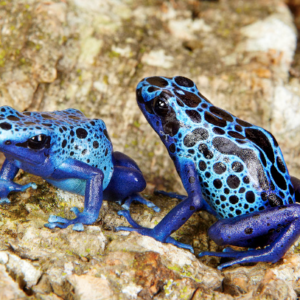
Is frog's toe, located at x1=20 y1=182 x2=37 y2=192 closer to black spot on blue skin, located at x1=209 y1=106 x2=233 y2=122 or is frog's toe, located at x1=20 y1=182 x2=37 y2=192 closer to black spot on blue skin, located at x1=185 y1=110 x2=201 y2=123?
black spot on blue skin, located at x1=185 y1=110 x2=201 y2=123

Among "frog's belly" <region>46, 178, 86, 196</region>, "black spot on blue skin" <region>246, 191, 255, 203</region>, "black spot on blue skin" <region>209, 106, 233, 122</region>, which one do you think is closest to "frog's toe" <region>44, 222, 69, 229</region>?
"frog's belly" <region>46, 178, 86, 196</region>

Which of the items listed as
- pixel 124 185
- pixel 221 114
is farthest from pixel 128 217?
pixel 221 114

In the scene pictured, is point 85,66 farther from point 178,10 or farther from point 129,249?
point 129,249

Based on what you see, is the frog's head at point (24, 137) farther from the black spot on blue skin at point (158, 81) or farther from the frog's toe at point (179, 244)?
the frog's toe at point (179, 244)

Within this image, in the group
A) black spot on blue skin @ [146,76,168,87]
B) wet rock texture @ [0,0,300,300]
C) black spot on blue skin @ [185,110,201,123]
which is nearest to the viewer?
wet rock texture @ [0,0,300,300]

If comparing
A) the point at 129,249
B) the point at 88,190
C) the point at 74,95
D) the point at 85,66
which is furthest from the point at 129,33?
the point at 129,249

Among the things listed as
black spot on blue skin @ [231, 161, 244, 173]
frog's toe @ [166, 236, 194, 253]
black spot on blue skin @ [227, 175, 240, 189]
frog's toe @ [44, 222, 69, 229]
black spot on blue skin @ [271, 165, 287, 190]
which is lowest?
frog's toe @ [44, 222, 69, 229]

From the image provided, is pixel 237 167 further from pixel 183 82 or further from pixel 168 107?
pixel 183 82
